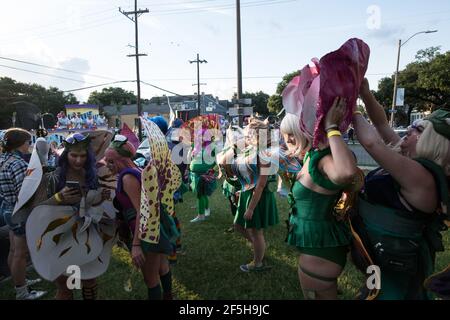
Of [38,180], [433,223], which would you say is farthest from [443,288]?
[38,180]

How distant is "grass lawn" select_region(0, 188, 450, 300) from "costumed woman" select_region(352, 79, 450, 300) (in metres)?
1.58

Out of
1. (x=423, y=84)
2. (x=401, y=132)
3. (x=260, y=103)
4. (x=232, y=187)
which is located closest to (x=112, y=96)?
(x=260, y=103)

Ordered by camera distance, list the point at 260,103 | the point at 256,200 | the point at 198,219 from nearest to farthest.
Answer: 1. the point at 256,200
2. the point at 198,219
3. the point at 260,103

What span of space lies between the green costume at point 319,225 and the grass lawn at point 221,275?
5.23ft

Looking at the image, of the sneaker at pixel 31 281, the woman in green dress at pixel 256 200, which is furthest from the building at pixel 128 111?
the woman in green dress at pixel 256 200

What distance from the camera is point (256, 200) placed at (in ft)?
11.7

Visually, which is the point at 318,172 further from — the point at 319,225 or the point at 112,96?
the point at 112,96

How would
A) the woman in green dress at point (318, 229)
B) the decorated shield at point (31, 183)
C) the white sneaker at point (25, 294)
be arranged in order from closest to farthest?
1. the woman in green dress at point (318, 229)
2. the decorated shield at point (31, 183)
3. the white sneaker at point (25, 294)

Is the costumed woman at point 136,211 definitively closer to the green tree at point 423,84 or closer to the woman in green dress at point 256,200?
the woman in green dress at point 256,200

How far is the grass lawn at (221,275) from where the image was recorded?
339cm

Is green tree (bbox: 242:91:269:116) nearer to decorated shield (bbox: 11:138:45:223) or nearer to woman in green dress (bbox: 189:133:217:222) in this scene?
woman in green dress (bbox: 189:133:217:222)

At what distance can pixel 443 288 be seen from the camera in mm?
1746

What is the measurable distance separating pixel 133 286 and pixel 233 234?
2017 mm

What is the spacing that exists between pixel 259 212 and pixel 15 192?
2546 millimetres
